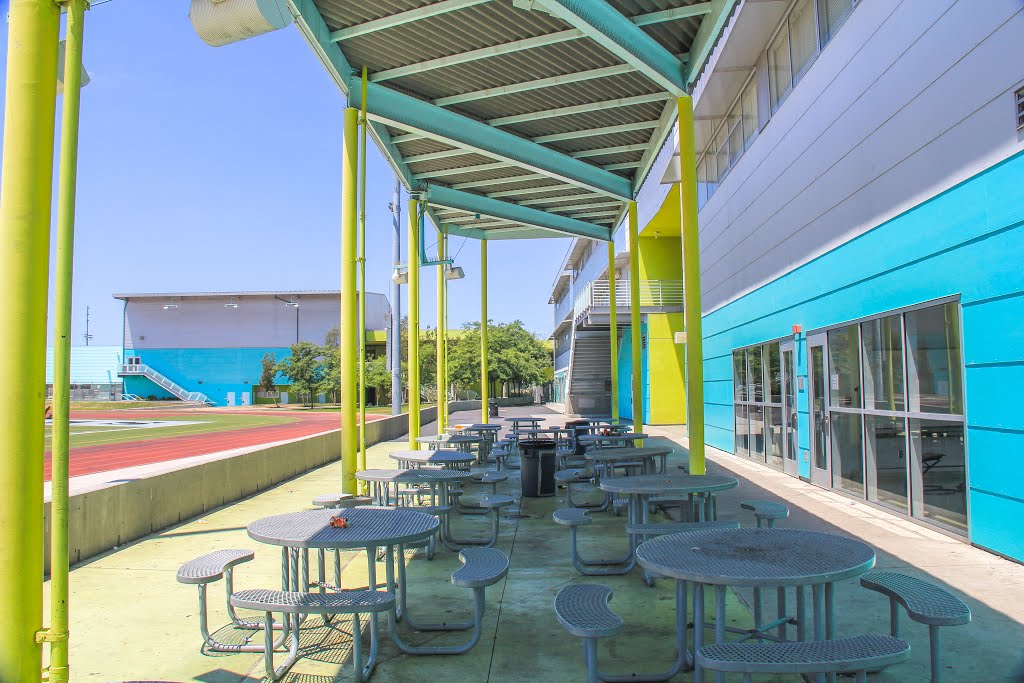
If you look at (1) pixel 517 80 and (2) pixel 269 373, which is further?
(2) pixel 269 373

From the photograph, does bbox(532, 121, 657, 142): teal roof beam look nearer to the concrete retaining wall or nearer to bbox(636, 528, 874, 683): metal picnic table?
the concrete retaining wall

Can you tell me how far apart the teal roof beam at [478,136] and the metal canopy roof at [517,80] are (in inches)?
0.8

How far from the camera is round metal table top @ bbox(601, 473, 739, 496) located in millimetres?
5855

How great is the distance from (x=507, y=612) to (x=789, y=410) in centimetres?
878

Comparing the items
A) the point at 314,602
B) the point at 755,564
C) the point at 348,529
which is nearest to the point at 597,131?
the point at 348,529

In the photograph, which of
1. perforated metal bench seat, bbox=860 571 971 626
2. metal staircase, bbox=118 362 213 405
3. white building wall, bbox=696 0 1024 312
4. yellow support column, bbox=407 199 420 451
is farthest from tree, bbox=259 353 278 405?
perforated metal bench seat, bbox=860 571 971 626

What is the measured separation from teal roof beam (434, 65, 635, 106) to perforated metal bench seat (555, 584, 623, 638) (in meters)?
7.46

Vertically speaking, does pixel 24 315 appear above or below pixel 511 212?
below

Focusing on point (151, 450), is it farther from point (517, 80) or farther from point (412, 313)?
point (517, 80)

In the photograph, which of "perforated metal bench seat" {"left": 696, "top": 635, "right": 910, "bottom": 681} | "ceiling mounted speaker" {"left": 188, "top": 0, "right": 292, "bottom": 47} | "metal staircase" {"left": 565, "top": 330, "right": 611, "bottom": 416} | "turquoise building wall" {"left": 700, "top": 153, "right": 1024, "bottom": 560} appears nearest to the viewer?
"perforated metal bench seat" {"left": 696, "top": 635, "right": 910, "bottom": 681}

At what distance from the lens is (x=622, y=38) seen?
802cm

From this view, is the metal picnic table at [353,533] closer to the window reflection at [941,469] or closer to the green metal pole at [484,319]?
the window reflection at [941,469]

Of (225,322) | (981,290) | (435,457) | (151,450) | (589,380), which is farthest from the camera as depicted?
(225,322)

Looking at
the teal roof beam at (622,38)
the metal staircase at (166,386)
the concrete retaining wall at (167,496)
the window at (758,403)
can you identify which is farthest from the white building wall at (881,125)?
the metal staircase at (166,386)
